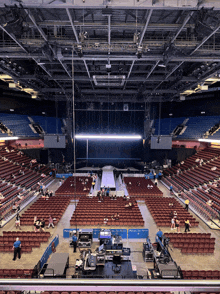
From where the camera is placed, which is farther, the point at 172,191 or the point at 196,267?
the point at 172,191

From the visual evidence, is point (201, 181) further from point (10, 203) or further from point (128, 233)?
point (10, 203)

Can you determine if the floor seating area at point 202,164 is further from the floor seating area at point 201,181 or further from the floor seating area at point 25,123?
the floor seating area at point 25,123

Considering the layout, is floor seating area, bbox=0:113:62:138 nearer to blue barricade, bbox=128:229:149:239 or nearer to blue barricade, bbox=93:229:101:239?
blue barricade, bbox=93:229:101:239

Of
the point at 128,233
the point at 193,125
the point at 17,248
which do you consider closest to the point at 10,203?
the point at 17,248

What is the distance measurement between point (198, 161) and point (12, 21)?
21555 mm

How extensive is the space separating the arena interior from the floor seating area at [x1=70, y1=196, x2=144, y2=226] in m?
0.08

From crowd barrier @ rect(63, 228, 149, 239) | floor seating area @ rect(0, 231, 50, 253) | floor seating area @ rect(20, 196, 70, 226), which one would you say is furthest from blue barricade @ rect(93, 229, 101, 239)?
floor seating area @ rect(20, 196, 70, 226)

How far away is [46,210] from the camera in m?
13.2

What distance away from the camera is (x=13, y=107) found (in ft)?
78.2

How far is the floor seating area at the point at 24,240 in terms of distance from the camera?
9.02m

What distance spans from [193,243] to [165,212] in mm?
3916

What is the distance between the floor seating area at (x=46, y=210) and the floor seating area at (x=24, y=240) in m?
1.88

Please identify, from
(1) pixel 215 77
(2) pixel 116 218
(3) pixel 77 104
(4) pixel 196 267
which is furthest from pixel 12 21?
(3) pixel 77 104

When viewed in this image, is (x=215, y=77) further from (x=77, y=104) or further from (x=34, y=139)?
(x=34, y=139)
